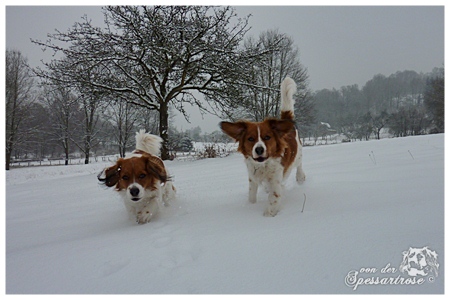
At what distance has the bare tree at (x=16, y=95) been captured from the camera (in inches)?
682

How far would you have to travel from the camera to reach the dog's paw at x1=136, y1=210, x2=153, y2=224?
2913 millimetres

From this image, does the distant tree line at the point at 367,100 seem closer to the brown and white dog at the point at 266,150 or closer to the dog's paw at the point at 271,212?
the brown and white dog at the point at 266,150

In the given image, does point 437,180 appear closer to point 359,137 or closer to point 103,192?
point 103,192

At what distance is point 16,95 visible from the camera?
738 inches

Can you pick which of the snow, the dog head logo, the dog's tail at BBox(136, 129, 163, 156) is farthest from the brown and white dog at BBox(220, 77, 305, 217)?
the dog's tail at BBox(136, 129, 163, 156)

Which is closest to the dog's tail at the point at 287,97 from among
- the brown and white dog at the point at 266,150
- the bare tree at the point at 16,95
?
the brown and white dog at the point at 266,150

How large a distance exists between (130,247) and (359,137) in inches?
1723

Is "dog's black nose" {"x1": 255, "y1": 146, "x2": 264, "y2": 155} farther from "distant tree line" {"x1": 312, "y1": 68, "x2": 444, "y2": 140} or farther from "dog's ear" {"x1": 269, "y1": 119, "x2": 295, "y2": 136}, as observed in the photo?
"distant tree line" {"x1": 312, "y1": 68, "x2": 444, "y2": 140}

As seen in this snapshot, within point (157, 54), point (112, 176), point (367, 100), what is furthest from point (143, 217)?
point (367, 100)

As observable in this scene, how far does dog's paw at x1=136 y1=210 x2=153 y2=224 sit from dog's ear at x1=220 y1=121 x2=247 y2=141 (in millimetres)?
1427

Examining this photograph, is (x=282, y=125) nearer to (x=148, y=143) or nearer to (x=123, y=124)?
(x=148, y=143)

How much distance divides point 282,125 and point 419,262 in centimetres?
189

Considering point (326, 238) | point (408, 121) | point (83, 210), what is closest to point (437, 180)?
point (326, 238)

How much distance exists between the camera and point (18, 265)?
1834mm
